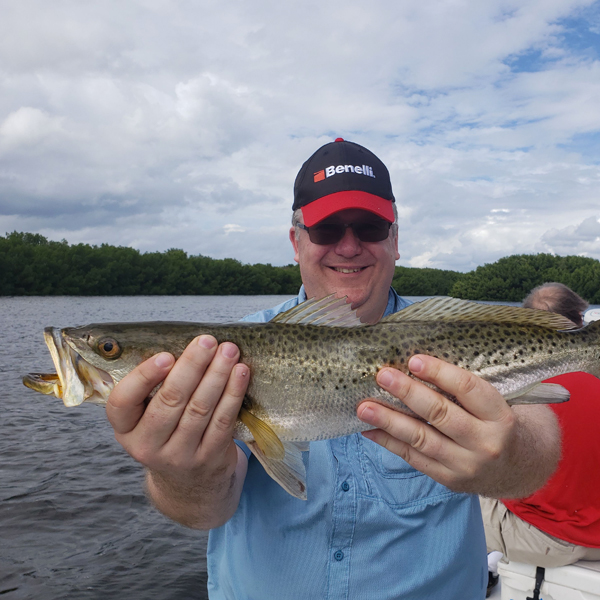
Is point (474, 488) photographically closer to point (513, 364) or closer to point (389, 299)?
point (513, 364)

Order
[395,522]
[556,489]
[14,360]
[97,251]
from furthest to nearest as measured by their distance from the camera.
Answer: [97,251], [14,360], [556,489], [395,522]

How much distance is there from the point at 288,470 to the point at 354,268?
196cm

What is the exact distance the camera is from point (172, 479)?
2746mm

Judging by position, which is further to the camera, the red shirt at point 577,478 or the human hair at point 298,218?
the human hair at point 298,218

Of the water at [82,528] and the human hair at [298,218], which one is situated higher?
the human hair at [298,218]

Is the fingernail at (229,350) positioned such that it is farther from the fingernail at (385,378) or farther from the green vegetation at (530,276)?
the green vegetation at (530,276)

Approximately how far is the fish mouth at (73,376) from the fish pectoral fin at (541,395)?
2209 millimetres

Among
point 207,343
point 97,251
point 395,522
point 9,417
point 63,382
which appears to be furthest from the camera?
point 97,251

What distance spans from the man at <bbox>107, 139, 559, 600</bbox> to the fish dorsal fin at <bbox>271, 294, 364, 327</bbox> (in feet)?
1.57

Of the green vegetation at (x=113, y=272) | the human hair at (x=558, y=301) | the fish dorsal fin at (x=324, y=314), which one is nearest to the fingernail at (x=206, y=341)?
the fish dorsal fin at (x=324, y=314)

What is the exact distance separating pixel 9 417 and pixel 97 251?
79182 mm

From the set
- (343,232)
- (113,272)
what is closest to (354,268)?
(343,232)

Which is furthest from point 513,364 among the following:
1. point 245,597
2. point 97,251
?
point 97,251

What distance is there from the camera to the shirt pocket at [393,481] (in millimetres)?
3090
